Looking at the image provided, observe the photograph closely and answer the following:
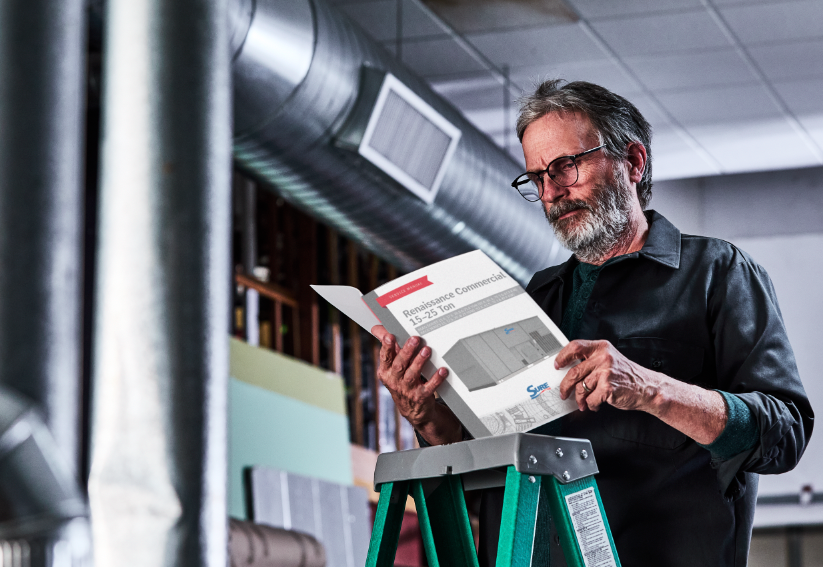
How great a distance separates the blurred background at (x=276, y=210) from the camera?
8.57 feet

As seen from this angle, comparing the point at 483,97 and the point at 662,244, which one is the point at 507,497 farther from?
the point at 483,97

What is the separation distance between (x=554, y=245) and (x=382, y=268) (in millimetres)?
2581

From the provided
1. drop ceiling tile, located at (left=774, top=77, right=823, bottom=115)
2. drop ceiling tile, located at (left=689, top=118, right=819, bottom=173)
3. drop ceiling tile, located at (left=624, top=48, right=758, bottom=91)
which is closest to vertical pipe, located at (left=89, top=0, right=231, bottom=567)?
drop ceiling tile, located at (left=624, top=48, right=758, bottom=91)

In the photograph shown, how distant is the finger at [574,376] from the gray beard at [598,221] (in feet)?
1.17

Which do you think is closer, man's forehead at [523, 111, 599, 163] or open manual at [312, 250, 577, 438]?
open manual at [312, 250, 577, 438]

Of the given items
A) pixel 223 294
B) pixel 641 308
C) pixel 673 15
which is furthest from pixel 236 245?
pixel 641 308

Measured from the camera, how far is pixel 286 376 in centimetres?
577

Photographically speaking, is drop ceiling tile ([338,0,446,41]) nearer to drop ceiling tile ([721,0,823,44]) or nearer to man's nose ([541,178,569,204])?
drop ceiling tile ([721,0,823,44])

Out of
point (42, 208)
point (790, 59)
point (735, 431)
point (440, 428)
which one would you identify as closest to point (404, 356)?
point (440, 428)

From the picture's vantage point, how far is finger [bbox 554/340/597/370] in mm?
1342

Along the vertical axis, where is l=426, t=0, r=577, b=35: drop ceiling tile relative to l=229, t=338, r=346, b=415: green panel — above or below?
above

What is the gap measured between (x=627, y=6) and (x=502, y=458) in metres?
3.69

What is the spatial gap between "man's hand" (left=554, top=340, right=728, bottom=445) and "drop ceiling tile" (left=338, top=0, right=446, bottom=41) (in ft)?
11.3

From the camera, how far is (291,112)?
335 centimetres
